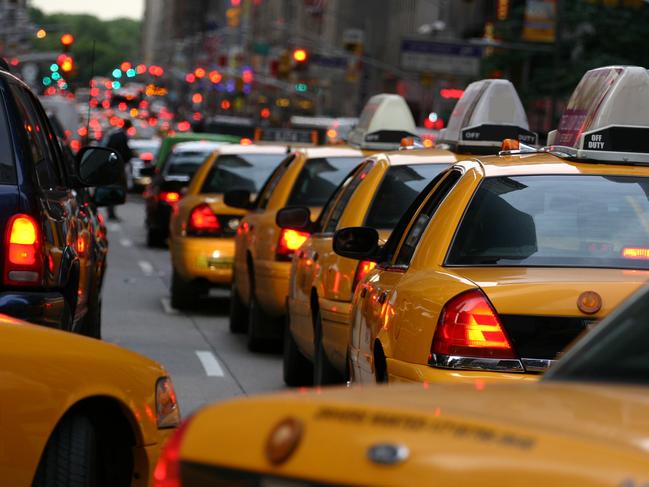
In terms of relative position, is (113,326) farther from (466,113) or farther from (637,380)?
(637,380)

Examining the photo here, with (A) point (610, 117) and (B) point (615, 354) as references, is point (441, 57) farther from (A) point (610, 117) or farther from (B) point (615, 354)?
(B) point (615, 354)

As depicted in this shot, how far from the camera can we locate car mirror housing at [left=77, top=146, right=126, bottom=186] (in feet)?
30.8

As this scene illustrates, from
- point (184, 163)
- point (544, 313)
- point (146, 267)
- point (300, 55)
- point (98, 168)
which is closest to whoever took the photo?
point (544, 313)

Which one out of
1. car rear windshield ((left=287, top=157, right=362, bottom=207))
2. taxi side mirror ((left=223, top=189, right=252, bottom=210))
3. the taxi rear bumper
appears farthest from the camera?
taxi side mirror ((left=223, top=189, right=252, bottom=210))

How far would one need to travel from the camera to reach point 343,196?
11.3m

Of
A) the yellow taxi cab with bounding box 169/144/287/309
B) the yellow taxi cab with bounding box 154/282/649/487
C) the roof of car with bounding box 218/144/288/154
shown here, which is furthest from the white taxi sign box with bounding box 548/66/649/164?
the roof of car with bounding box 218/144/288/154

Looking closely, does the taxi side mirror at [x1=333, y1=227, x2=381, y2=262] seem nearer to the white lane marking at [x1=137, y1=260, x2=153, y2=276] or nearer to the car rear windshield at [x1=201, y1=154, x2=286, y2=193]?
the car rear windshield at [x1=201, y1=154, x2=286, y2=193]

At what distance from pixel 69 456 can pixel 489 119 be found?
23.0 ft

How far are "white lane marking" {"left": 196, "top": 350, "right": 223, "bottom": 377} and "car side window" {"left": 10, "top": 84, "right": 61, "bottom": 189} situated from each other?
3785 millimetres

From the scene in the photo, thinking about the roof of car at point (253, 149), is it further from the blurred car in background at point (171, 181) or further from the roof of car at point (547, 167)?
the roof of car at point (547, 167)

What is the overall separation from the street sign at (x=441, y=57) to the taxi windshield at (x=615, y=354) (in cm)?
5896

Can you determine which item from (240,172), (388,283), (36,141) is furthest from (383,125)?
(388,283)

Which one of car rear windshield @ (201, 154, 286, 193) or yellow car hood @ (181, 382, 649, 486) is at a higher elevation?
yellow car hood @ (181, 382, 649, 486)

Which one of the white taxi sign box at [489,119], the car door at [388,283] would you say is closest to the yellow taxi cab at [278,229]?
the white taxi sign box at [489,119]
